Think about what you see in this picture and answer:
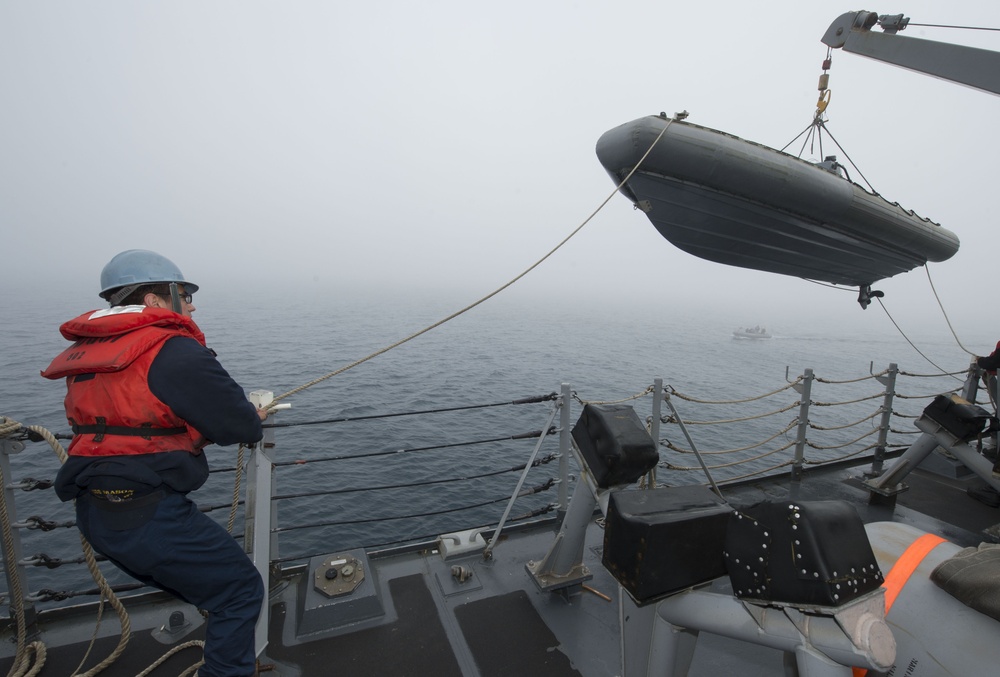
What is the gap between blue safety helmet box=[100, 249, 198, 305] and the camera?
207cm

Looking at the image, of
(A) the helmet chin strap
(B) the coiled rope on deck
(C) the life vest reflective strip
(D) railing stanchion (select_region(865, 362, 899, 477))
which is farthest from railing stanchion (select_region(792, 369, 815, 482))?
(B) the coiled rope on deck

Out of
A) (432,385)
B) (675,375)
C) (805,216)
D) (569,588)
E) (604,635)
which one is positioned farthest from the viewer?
(675,375)

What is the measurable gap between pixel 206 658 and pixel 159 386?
126 centimetres

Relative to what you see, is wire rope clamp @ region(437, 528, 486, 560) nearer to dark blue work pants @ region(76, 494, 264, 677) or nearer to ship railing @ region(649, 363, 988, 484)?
dark blue work pants @ region(76, 494, 264, 677)

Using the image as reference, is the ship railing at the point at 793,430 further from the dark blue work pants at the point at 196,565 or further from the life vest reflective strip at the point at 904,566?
the dark blue work pants at the point at 196,565

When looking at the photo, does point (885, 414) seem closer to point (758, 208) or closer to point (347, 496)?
point (758, 208)

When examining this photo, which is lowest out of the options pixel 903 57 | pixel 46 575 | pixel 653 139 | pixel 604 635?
pixel 46 575

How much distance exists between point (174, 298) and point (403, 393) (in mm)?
18791

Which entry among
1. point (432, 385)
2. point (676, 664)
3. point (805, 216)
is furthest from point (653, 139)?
point (432, 385)

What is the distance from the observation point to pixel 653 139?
5543mm

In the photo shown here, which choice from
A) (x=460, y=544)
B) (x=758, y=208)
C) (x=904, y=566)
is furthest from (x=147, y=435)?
(x=758, y=208)

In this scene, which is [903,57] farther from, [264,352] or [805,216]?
[264,352]

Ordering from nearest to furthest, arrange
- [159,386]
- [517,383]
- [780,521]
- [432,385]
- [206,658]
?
[780,521] < [159,386] < [206,658] < [432,385] < [517,383]

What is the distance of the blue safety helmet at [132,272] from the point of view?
207 centimetres
